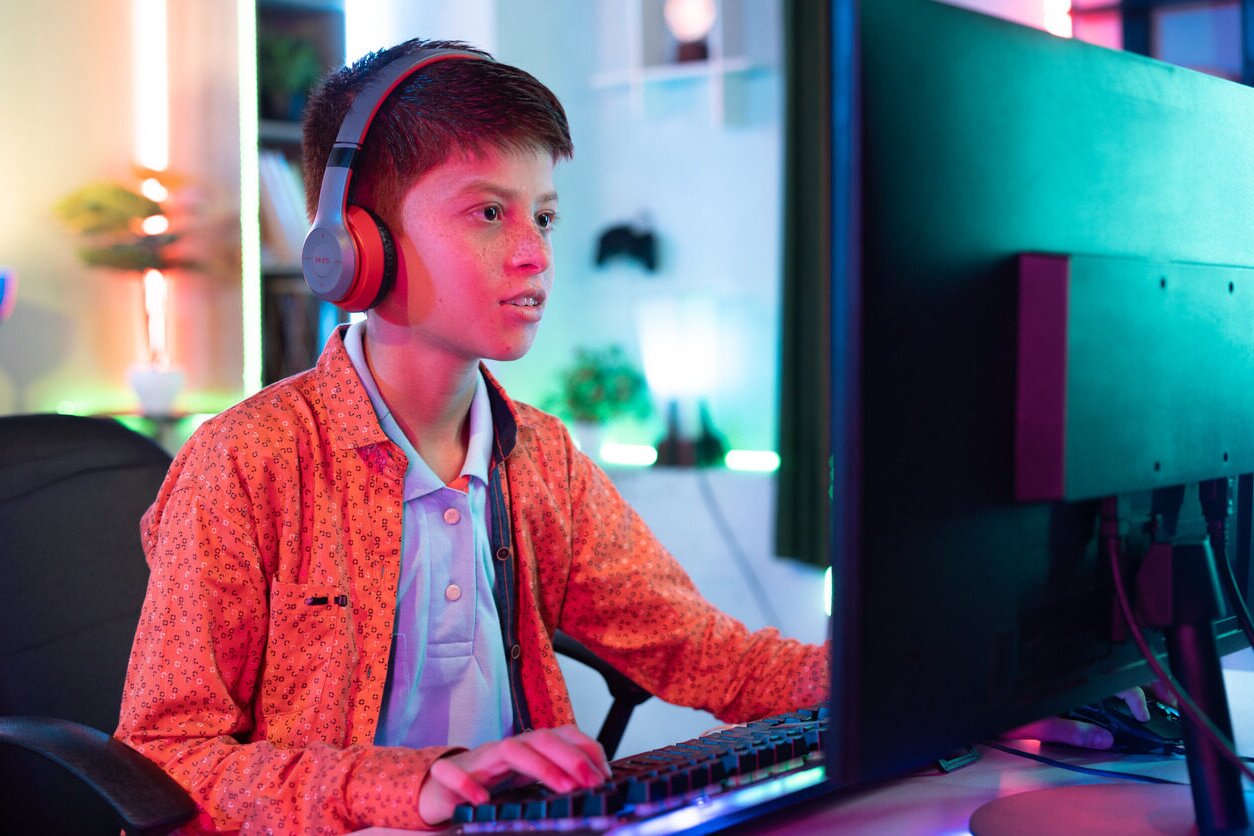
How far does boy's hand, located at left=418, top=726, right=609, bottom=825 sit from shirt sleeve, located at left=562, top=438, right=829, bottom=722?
0.40 meters

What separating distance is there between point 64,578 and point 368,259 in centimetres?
55

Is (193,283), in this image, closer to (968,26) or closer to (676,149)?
(676,149)

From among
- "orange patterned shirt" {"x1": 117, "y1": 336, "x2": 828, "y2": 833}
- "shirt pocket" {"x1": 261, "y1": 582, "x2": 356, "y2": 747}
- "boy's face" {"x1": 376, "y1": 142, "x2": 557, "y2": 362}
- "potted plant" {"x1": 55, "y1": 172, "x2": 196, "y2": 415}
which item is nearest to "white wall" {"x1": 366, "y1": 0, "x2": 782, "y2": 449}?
"potted plant" {"x1": 55, "y1": 172, "x2": 196, "y2": 415}

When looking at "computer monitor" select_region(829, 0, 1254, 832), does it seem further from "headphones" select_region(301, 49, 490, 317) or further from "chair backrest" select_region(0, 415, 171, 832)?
"chair backrest" select_region(0, 415, 171, 832)

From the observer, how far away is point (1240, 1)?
8.59ft

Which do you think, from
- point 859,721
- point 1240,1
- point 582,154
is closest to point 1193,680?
point 859,721

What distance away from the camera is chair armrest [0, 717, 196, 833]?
0.87 metres

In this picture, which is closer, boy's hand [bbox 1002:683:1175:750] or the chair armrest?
the chair armrest

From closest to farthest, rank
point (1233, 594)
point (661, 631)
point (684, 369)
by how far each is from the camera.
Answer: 1. point (1233, 594)
2. point (661, 631)
3. point (684, 369)

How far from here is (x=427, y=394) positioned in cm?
117

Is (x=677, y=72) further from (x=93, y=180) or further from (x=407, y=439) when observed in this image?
(x=407, y=439)

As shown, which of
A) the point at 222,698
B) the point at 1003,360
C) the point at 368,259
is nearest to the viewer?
the point at 1003,360

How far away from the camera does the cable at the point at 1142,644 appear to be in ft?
2.47

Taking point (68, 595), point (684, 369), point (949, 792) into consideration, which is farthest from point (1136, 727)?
point (684, 369)
